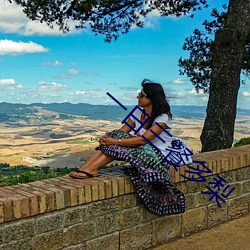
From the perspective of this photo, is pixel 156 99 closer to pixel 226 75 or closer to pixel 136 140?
pixel 136 140

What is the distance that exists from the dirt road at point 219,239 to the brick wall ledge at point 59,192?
0.54 meters

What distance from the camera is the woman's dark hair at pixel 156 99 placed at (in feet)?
11.7

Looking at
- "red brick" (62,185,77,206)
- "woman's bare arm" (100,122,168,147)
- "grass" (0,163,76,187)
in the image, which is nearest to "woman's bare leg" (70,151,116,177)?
"woman's bare arm" (100,122,168,147)

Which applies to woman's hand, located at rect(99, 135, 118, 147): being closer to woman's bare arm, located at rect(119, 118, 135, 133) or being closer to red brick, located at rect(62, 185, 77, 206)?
woman's bare arm, located at rect(119, 118, 135, 133)

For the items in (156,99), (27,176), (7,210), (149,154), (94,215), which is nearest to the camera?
(7,210)

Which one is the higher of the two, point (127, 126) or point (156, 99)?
point (156, 99)

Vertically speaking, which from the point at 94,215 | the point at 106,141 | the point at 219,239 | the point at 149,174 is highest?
the point at 106,141

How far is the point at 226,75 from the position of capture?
Answer: 682cm

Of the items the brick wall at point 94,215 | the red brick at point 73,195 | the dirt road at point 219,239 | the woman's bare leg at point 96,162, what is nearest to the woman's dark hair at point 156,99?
the woman's bare leg at point 96,162

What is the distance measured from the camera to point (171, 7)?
28.5 feet

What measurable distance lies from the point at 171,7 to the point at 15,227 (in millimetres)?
6853

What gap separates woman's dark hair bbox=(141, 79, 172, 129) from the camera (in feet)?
11.7

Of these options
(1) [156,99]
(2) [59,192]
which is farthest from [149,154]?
(2) [59,192]

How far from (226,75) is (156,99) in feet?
11.6
